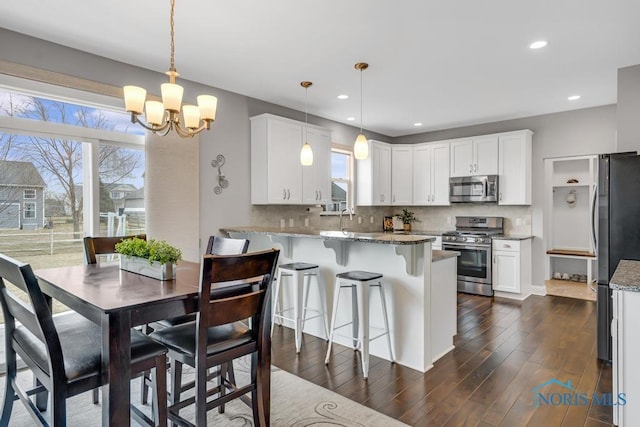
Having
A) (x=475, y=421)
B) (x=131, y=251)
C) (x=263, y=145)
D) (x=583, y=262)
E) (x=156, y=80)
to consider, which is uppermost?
(x=156, y=80)

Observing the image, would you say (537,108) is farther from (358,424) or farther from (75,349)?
(75,349)

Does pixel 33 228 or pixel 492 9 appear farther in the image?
pixel 33 228

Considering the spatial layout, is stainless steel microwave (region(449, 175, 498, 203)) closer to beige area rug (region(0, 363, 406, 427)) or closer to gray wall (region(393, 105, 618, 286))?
gray wall (region(393, 105, 618, 286))

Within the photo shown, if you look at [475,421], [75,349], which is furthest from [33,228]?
[475,421]

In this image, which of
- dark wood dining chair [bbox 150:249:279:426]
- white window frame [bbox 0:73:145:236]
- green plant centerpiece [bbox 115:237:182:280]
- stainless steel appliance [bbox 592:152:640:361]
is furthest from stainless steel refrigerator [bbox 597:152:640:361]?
white window frame [bbox 0:73:145:236]

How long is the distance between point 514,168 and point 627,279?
418 cm

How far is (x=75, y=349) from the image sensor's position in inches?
67.5

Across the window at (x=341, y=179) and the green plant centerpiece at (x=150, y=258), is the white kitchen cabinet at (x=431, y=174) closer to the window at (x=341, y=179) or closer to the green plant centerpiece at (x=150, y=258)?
the window at (x=341, y=179)

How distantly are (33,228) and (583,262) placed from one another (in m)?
7.61

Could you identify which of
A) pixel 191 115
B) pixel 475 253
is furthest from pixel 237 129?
pixel 475 253

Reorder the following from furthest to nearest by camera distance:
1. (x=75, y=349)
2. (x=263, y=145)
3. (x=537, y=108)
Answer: (x=537, y=108) → (x=263, y=145) → (x=75, y=349)

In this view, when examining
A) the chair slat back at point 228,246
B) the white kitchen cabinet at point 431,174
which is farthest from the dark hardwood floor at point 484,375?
the white kitchen cabinet at point 431,174

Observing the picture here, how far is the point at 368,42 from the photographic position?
308cm

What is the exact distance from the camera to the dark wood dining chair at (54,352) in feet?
4.89
